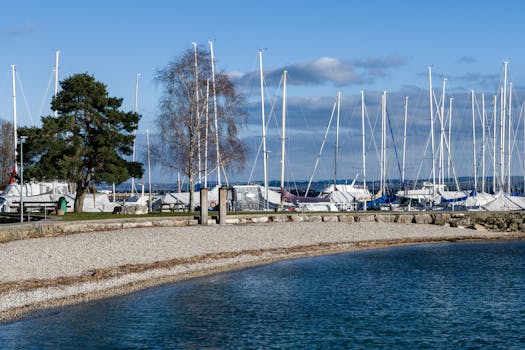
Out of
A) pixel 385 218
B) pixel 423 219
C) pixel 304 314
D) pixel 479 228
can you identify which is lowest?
pixel 304 314

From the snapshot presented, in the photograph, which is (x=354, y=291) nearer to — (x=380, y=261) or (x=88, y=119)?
(x=380, y=261)

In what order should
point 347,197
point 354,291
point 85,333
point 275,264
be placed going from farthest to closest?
point 347,197 → point 275,264 → point 354,291 → point 85,333

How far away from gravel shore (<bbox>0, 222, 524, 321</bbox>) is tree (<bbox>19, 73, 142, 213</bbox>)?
11.0 meters

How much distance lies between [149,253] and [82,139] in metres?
19.3

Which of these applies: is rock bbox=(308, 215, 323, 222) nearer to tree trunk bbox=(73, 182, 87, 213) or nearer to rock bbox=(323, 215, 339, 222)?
rock bbox=(323, 215, 339, 222)

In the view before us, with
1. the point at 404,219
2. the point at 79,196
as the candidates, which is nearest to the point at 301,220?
the point at 404,219

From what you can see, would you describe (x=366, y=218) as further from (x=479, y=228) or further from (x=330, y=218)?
(x=479, y=228)

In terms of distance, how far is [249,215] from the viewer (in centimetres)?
5125

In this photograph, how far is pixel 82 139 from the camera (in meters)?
51.3

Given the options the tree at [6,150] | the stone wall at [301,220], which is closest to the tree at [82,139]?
the stone wall at [301,220]

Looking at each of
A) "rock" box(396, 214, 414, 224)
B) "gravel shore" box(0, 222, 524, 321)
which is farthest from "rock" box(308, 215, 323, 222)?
"rock" box(396, 214, 414, 224)

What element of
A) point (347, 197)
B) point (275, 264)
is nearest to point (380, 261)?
point (275, 264)

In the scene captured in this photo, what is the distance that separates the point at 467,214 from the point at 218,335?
149ft

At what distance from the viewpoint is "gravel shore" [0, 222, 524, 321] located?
25234 mm
